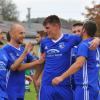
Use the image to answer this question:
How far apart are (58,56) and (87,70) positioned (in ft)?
1.96

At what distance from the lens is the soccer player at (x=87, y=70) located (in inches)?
327

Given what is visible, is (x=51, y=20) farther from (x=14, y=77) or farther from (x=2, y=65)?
(x=14, y=77)

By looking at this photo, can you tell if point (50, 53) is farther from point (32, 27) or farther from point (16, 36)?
point (32, 27)

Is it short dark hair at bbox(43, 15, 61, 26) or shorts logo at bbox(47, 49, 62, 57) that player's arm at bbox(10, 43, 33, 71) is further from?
short dark hair at bbox(43, 15, 61, 26)

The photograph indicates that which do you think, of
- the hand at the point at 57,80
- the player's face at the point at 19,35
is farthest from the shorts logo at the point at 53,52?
the player's face at the point at 19,35

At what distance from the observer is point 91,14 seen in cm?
7062

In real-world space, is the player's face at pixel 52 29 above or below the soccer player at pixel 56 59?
above

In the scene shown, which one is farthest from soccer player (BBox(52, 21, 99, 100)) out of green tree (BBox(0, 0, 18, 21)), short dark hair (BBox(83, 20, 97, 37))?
green tree (BBox(0, 0, 18, 21))

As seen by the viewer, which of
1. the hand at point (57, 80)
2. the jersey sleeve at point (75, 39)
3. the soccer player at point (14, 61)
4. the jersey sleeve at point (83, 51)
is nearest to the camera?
the hand at point (57, 80)

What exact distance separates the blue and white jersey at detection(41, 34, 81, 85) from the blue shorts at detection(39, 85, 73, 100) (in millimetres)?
91

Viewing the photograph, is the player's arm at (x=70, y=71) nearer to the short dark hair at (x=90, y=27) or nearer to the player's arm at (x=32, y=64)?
the short dark hair at (x=90, y=27)

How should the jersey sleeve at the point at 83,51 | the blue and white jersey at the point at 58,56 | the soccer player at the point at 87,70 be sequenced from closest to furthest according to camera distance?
1. the jersey sleeve at the point at 83,51
2. the soccer player at the point at 87,70
3. the blue and white jersey at the point at 58,56

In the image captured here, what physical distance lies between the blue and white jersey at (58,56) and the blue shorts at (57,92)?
0.09m

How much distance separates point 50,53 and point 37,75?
2.46 ft
